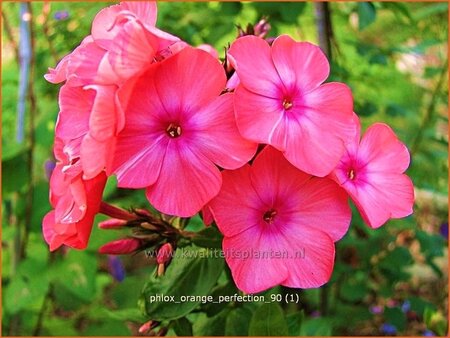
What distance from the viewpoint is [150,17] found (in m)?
0.87

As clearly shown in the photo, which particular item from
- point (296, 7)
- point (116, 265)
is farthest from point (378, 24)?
point (116, 265)

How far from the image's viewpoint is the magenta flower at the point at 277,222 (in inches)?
31.8

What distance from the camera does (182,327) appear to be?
1027 mm

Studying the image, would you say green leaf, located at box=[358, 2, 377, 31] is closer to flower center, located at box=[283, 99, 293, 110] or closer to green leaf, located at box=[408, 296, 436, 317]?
flower center, located at box=[283, 99, 293, 110]

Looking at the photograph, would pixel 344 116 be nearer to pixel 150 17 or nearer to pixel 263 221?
pixel 263 221

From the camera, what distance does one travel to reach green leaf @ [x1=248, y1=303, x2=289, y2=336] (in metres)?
0.98

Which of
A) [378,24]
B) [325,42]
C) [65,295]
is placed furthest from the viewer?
[378,24]

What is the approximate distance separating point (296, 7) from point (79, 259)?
83cm

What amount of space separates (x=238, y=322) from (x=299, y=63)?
488mm

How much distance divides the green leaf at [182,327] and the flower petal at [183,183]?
0.32 m

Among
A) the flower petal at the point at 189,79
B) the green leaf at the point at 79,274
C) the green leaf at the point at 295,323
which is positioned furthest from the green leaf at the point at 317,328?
the flower petal at the point at 189,79

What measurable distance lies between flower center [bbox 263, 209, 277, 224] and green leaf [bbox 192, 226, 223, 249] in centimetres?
10

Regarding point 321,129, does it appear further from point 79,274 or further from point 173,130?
point 79,274

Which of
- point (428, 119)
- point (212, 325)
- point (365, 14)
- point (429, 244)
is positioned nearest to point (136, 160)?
point (212, 325)
